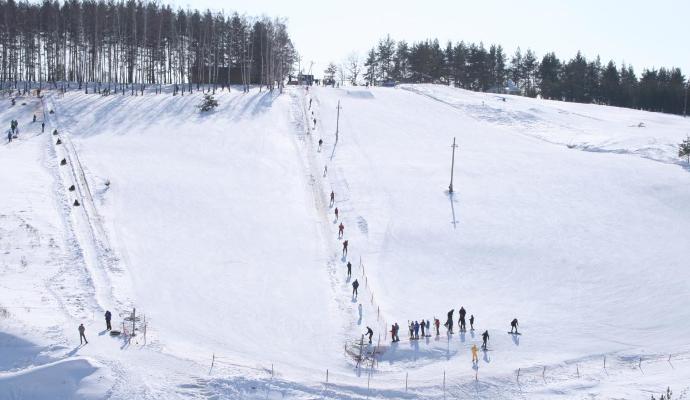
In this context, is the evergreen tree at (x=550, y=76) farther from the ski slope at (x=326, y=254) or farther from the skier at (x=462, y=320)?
the skier at (x=462, y=320)

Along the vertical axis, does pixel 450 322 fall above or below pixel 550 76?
below

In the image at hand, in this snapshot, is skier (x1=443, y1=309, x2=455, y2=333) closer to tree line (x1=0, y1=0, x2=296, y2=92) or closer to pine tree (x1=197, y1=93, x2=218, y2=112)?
pine tree (x1=197, y1=93, x2=218, y2=112)

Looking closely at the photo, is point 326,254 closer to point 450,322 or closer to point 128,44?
point 450,322

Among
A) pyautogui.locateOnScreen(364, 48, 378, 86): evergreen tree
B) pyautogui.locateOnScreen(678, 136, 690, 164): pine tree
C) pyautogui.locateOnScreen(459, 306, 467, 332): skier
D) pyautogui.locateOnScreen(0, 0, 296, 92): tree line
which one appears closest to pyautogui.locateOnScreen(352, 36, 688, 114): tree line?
pyautogui.locateOnScreen(364, 48, 378, 86): evergreen tree

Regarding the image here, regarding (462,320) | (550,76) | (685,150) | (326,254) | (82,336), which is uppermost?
(550,76)

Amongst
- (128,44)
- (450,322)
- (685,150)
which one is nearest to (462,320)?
(450,322)

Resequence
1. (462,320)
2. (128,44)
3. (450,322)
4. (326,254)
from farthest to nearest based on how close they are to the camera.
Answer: (128,44), (326,254), (462,320), (450,322)
